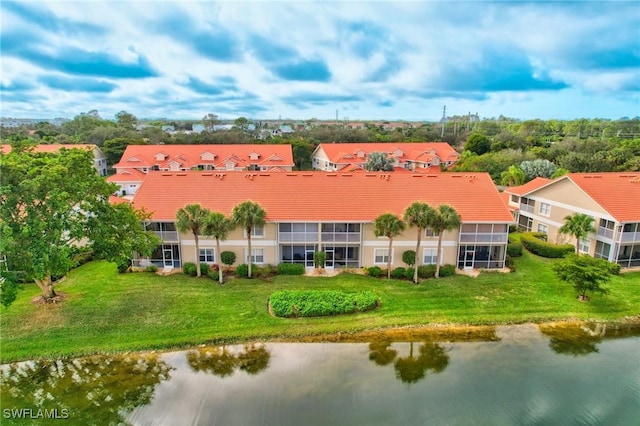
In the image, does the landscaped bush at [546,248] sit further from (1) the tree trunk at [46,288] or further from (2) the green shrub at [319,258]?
(1) the tree trunk at [46,288]

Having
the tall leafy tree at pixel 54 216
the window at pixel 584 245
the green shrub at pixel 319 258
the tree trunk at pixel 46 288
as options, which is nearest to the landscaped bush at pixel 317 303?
the green shrub at pixel 319 258

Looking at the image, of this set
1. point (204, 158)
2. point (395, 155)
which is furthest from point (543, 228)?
point (204, 158)

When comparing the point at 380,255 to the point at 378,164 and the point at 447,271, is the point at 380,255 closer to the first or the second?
the point at 447,271

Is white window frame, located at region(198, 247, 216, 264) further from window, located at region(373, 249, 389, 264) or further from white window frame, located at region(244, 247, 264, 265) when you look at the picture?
window, located at region(373, 249, 389, 264)

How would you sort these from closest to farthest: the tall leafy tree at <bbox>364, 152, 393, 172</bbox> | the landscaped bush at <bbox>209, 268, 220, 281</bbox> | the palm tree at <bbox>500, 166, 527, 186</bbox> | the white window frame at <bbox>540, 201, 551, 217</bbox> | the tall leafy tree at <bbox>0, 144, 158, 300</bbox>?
the tall leafy tree at <bbox>0, 144, 158, 300</bbox> < the landscaped bush at <bbox>209, 268, 220, 281</bbox> < the white window frame at <bbox>540, 201, 551, 217</bbox> < the palm tree at <bbox>500, 166, 527, 186</bbox> < the tall leafy tree at <bbox>364, 152, 393, 172</bbox>

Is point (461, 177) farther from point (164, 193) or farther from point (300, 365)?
point (164, 193)

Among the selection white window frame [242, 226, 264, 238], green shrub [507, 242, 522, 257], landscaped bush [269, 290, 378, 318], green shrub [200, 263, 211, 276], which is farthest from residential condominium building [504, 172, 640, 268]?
green shrub [200, 263, 211, 276]

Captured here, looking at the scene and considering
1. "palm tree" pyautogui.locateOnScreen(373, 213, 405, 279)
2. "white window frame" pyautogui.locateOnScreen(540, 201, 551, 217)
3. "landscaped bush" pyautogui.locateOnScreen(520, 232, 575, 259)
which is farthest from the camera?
"white window frame" pyautogui.locateOnScreen(540, 201, 551, 217)
